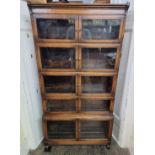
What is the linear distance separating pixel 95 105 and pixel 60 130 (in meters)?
0.53

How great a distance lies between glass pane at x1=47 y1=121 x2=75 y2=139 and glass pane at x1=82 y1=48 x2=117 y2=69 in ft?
2.49

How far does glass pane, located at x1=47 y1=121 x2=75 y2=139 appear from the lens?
5.28 ft

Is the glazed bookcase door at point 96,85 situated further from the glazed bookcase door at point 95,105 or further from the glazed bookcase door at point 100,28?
the glazed bookcase door at point 100,28

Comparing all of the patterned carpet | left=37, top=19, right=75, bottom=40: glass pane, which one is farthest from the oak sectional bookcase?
the patterned carpet

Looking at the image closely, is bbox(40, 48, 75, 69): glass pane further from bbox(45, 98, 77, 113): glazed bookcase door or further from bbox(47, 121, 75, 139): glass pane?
bbox(47, 121, 75, 139): glass pane

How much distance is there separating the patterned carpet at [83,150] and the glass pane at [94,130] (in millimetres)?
162

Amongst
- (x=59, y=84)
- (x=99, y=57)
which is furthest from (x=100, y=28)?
(x=59, y=84)

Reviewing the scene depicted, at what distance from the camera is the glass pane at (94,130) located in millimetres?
1604

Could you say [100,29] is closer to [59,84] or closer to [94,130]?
[59,84]

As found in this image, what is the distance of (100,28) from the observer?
1.28 meters

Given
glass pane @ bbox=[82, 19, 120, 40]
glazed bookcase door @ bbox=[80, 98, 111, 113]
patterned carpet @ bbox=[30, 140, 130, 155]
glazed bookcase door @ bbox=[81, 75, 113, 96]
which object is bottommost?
patterned carpet @ bbox=[30, 140, 130, 155]

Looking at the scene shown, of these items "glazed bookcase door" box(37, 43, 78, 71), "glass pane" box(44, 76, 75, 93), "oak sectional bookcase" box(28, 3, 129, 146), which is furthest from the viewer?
"glass pane" box(44, 76, 75, 93)
